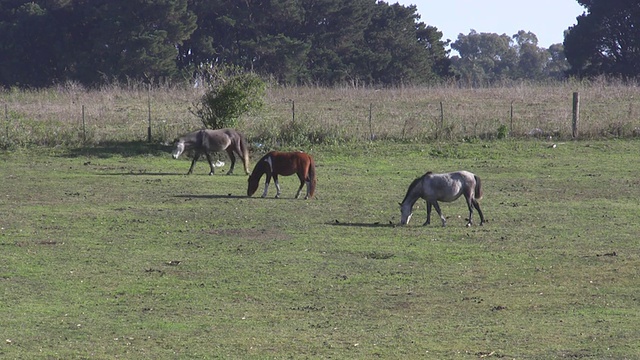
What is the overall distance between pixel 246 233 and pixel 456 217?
16.1 feet

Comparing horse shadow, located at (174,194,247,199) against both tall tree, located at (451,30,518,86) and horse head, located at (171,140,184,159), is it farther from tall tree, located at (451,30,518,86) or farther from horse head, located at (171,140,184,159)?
tall tree, located at (451,30,518,86)

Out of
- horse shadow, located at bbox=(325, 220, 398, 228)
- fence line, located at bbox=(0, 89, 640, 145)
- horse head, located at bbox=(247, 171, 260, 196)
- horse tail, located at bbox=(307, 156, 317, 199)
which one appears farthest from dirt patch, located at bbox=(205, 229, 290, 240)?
fence line, located at bbox=(0, 89, 640, 145)

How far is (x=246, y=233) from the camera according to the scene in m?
20.5

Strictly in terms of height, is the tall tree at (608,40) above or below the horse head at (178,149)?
above

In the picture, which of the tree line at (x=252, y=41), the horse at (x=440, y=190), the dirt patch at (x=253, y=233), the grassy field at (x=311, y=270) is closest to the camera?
the grassy field at (x=311, y=270)

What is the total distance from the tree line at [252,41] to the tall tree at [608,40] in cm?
8

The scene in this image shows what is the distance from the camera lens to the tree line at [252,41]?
6588 centimetres

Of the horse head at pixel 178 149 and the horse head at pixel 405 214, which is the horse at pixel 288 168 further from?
the horse head at pixel 178 149

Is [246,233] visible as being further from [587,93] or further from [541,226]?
[587,93]

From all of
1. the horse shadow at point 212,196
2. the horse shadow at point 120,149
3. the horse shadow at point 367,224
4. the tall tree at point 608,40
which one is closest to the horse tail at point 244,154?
the horse shadow at point 120,149

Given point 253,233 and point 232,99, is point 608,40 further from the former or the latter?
point 253,233

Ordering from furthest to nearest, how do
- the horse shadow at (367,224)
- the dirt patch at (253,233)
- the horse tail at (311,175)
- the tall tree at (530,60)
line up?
the tall tree at (530,60) < the horse tail at (311,175) < the horse shadow at (367,224) < the dirt patch at (253,233)

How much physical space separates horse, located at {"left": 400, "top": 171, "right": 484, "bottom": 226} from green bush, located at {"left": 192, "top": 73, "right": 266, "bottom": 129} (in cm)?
1423

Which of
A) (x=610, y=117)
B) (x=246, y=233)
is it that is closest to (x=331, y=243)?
(x=246, y=233)
